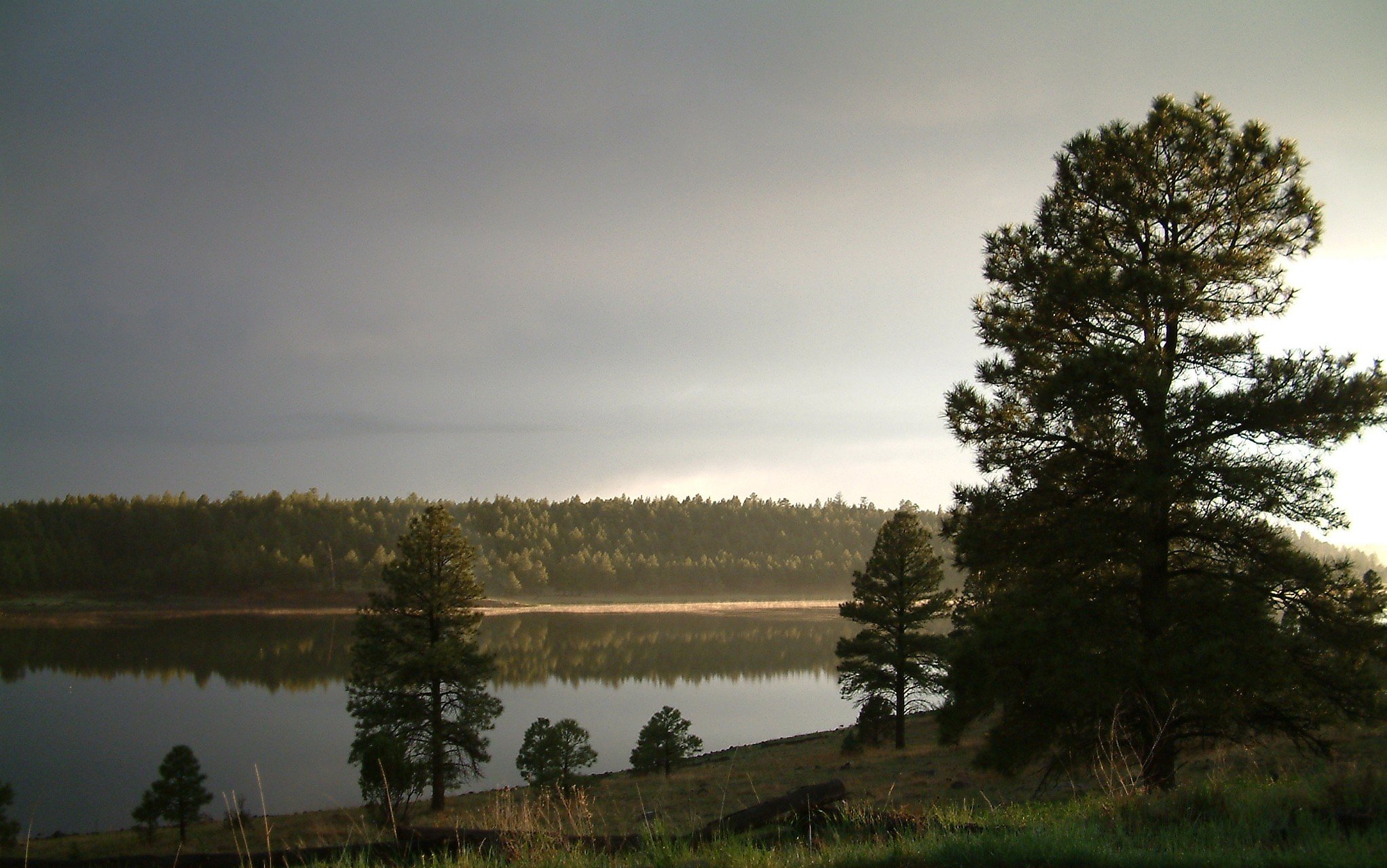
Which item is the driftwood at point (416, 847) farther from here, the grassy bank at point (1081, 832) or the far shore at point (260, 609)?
the far shore at point (260, 609)

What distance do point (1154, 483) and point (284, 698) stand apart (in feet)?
193

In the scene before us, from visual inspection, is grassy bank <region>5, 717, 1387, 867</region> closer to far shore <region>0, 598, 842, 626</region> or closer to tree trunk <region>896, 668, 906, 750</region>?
tree trunk <region>896, 668, 906, 750</region>

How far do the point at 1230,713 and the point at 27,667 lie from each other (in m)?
89.0

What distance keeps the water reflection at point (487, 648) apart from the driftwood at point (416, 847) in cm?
5400

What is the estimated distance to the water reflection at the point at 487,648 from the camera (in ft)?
217

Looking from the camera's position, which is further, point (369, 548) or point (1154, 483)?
point (369, 548)

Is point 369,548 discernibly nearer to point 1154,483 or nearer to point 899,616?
point 899,616

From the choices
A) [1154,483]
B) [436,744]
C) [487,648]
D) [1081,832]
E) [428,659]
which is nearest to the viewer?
[1081,832]

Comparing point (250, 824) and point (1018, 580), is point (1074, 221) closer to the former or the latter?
point (1018, 580)

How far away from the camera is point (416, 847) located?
588 centimetres

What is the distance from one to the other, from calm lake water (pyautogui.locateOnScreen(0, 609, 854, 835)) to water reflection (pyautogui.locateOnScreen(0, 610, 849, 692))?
32 centimetres

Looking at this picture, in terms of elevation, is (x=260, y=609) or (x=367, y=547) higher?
(x=367, y=547)

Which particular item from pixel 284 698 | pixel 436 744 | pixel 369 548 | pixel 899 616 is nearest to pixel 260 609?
pixel 369 548

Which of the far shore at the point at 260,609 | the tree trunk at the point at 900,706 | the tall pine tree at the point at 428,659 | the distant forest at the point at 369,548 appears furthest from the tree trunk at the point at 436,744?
the distant forest at the point at 369,548
